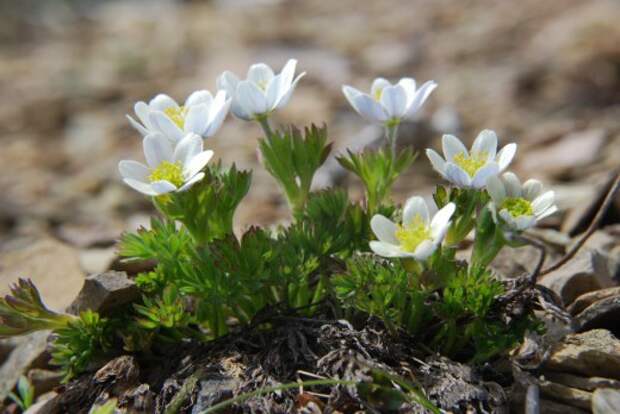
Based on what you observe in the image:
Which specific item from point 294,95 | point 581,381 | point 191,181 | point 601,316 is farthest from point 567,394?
point 294,95

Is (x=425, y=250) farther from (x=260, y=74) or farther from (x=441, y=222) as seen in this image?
(x=260, y=74)

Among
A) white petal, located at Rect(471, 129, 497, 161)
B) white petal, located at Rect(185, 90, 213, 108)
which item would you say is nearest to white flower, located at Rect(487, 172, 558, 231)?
white petal, located at Rect(471, 129, 497, 161)

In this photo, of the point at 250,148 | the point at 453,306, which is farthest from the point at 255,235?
the point at 250,148

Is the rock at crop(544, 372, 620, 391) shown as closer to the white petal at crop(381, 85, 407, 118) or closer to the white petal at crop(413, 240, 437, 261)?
the white petal at crop(413, 240, 437, 261)

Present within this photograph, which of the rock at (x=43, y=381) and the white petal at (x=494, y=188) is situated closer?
the white petal at (x=494, y=188)

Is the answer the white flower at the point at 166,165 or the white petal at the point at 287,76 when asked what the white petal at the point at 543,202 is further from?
the white flower at the point at 166,165

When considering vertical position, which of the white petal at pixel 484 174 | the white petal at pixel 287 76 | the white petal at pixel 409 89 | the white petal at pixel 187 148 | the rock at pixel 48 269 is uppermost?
the white petal at pixel 287 76

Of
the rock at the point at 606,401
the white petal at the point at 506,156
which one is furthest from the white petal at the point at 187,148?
the rock at the point at 606,401
